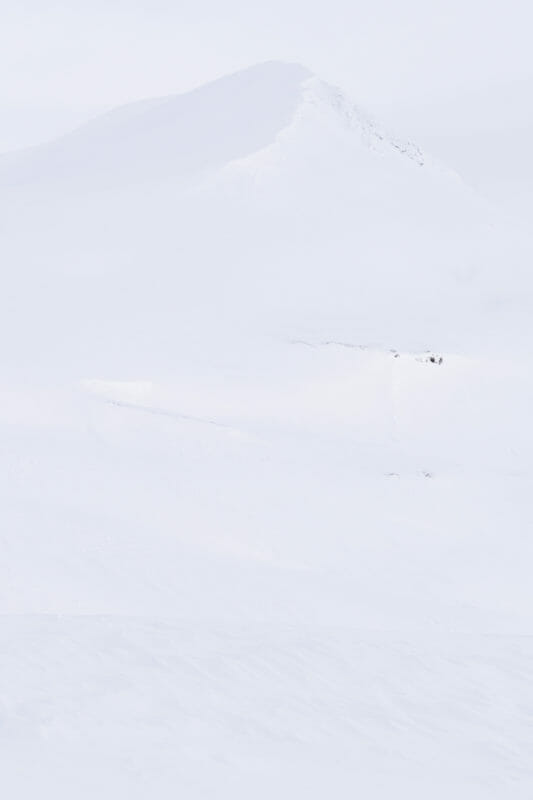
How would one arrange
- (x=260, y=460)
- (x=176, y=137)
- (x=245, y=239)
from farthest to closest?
(x=176, y=137) → (x=245, y=239) → (x=260, y=460)

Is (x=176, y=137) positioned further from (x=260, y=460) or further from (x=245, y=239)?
(x=260, y=460)

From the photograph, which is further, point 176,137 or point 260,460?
point 176,137

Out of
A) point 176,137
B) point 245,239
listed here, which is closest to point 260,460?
point 245,239

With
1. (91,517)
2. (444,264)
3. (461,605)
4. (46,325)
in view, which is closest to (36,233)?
(46,325)

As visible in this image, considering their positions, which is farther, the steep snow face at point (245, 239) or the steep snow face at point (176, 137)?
the steep snow face at point (176, 137)

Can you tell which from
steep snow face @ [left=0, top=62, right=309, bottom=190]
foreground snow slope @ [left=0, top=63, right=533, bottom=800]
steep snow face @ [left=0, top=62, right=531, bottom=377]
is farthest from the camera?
steep snow face @ [left=0, top=62, right=309, bottom=190]

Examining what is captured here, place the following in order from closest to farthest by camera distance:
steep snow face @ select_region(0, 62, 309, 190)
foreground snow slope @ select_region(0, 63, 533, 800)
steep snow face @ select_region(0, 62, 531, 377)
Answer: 1. foreground snow slope @ select_region(0, 63, 533, 800)
2. steep snow face @ select_region(0, 62, 531, 377)
3. steep snow face @ select_region(0, 62, 309, 190)

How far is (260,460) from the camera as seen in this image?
18734 millimetres

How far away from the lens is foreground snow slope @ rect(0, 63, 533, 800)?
686 centimetres

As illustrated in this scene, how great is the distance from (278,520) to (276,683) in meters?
9.06

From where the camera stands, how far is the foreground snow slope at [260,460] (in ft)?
22.5

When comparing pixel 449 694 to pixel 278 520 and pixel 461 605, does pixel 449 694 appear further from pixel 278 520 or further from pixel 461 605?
pixel 278 520

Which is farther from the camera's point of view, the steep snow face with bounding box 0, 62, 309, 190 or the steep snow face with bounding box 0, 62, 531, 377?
the steep snow face with bounding box 0, 62, 309, 190

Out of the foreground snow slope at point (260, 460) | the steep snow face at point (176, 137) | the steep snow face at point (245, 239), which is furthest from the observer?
the steep snow face at point (176, 137)
